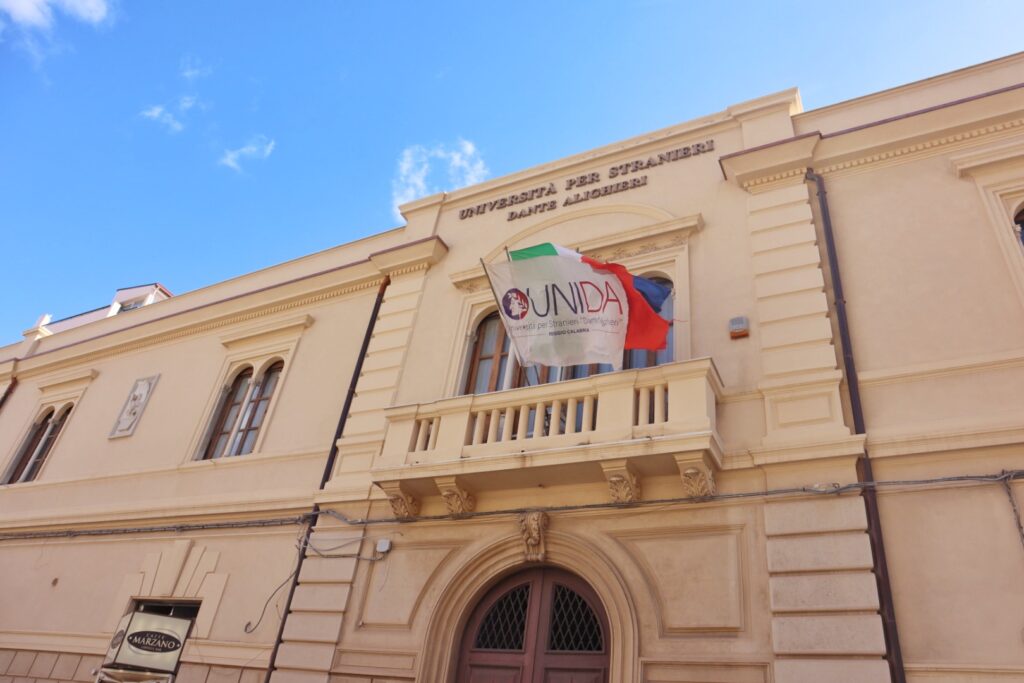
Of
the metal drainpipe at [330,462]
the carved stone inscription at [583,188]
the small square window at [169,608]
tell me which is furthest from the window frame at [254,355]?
the carved stone inscription at [583,188]

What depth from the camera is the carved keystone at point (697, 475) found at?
278 inches

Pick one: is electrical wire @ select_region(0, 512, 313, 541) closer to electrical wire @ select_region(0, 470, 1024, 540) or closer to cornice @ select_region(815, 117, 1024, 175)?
electrical wire @ select_region(0, 470, 1024, 540)

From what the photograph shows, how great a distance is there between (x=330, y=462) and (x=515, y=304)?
3.51 meters

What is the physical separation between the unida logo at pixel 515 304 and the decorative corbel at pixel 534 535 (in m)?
2.31

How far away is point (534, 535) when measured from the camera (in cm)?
787

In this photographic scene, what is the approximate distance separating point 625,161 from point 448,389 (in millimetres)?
4516

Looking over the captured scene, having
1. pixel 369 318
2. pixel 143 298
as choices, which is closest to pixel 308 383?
pixel 369 318

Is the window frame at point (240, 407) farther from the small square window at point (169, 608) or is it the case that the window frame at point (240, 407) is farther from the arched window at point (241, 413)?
the small square window at point (169, 608)

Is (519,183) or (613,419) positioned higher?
(519,183)

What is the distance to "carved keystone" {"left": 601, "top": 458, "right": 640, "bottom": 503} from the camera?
740 centimetres

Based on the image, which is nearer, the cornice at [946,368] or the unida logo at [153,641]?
the cornice at [946,368]

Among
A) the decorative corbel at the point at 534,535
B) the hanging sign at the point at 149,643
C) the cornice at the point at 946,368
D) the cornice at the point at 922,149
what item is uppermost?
the cornice at the point at 922,149

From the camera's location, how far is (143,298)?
21594 millimetres

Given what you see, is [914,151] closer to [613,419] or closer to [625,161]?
[625,161]
